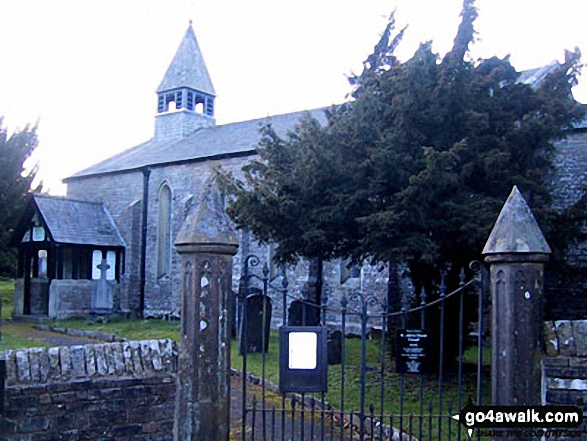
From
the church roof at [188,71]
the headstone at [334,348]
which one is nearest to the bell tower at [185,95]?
the church roof at [188,71]

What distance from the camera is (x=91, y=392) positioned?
5.32m

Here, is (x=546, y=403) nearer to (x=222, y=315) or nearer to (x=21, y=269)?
(x=222, y=315)

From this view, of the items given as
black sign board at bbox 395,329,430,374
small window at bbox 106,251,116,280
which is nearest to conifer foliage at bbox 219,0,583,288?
black sign board at bbox 395,329,430,374

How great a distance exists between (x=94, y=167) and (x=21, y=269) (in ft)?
23.9

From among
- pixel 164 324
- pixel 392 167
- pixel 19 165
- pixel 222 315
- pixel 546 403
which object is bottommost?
pixel 164 324

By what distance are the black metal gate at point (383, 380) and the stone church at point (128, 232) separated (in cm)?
913

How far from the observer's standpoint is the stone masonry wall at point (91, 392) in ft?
16.7

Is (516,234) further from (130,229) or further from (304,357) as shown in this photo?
(130,229)

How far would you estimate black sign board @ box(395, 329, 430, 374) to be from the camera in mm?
5781

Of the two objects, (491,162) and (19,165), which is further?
(19,165)

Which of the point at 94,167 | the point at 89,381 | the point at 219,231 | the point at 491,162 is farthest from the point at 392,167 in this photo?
the point at 94,167

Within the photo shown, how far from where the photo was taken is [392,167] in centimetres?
966

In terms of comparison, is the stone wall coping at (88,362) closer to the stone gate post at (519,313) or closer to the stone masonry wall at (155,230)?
the stone gate post at (519,313)

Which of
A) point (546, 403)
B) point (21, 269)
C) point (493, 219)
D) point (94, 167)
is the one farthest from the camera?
point (94, 167)
